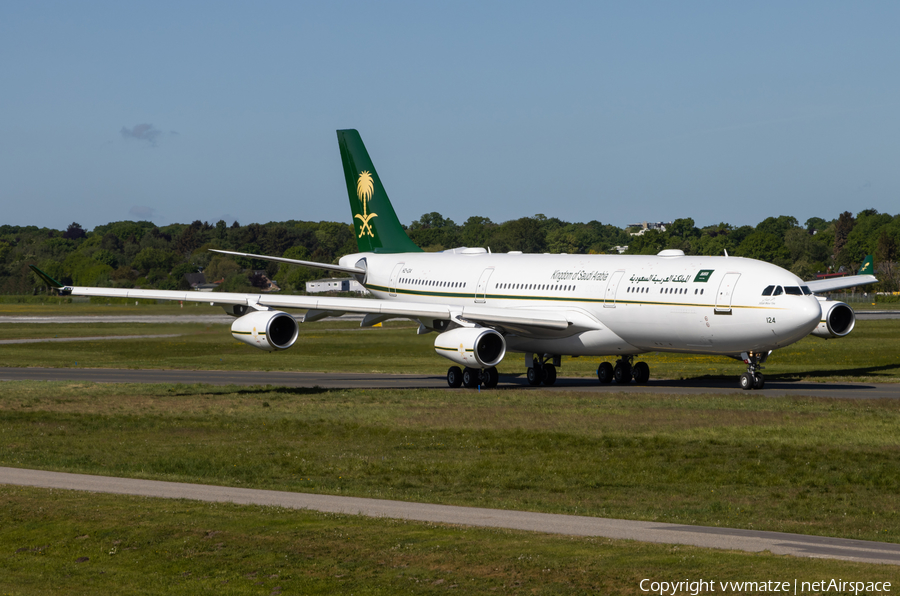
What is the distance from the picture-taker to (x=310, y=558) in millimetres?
16062

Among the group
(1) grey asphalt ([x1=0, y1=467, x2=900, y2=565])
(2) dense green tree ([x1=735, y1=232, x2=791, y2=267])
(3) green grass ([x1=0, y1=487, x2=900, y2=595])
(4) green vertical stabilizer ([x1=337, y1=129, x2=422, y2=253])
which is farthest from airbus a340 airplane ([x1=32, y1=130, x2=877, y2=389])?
(2) dense green tree ([x1=735, y1=232, x2=791, y2=267])

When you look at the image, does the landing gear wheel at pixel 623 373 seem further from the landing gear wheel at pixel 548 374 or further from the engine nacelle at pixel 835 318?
the engine nacelle at pixel 835 318

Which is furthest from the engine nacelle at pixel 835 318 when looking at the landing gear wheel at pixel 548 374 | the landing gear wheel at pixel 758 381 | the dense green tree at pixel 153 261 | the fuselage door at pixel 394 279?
the dense green tree at pixel 153 261

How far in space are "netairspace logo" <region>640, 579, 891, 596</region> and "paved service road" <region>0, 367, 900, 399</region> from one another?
1022 inches

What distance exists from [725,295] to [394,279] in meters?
18.5

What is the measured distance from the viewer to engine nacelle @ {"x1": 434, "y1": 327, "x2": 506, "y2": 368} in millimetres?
40188

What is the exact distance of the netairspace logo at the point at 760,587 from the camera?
42.9 feet

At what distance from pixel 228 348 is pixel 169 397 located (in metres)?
34.1

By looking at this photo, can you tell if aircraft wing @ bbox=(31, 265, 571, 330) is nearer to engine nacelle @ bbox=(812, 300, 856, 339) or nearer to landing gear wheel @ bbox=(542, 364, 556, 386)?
landing gear wheel @ bbox=(542, 364, 556, 386)

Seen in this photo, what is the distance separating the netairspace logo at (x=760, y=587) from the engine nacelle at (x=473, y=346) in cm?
2650

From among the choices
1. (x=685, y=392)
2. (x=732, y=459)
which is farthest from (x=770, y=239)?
(x=732, y=459)

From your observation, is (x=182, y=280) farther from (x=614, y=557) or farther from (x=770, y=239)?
(x=614, y=557)

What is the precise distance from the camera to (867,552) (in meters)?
15.4

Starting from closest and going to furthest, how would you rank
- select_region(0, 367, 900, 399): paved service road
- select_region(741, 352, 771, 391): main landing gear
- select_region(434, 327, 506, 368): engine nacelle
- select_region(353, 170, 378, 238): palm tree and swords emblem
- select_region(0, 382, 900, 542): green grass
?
select_region(0, 382, 900, 542): green grass
select_region(741, 352, 771, 391): main landing gear
select_region(434, 327, 506, 368): engine nacelle
select_region(0, 367, 900, 399): paved service road
select_region(353, 170, 378, 238): palm tree and swords emblem
